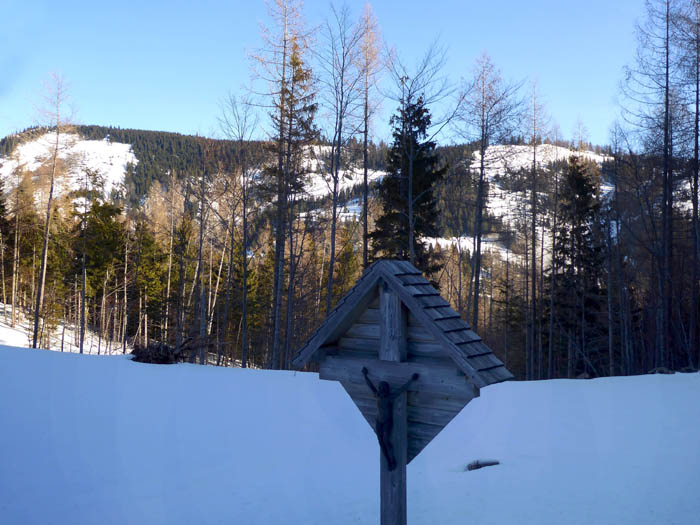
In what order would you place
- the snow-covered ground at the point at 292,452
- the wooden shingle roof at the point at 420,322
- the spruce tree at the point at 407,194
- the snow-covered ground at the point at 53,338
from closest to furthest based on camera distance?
the wooden shingle roof at the point at 420,322, the snow-covered ground at the point at 292,452, the spruce tree at the point at 407,194, the snow-covered ground at the point at 53,338

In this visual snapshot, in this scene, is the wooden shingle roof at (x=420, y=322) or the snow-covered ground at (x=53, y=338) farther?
the snow-covered ground at (x=53, y=338)

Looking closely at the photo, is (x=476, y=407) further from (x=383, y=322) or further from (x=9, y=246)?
(x=9, y=246)

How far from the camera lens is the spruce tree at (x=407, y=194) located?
51.9 feet

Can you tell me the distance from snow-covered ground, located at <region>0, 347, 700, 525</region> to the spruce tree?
269 inches

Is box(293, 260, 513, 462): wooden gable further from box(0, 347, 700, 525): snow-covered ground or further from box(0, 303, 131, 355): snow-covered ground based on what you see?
box(0, 303, 131, 355): snow-covered ground

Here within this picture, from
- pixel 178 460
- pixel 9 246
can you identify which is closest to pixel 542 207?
pixel 178 460

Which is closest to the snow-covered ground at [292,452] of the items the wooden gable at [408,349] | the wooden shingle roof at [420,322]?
the wooden gable at [408,349]

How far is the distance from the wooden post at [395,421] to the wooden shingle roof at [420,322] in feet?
0.33

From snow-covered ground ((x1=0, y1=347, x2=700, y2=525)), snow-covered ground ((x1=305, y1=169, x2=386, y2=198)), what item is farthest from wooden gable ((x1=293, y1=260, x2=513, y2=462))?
snow-covered ground ((x1=305, y1=169, x2=386, y2=198))

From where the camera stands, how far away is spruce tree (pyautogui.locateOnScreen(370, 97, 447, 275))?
1581 cm

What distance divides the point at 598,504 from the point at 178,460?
5651 mm

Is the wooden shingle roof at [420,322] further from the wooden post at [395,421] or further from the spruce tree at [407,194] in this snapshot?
the spruce tree at [407,194]

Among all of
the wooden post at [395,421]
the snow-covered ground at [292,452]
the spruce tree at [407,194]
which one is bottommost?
the snow-covered ground at [292,452]

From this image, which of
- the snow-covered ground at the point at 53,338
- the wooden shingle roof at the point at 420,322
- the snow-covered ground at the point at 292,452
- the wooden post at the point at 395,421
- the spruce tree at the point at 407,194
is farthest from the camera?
the snow-covered ground at the point at 53,338
